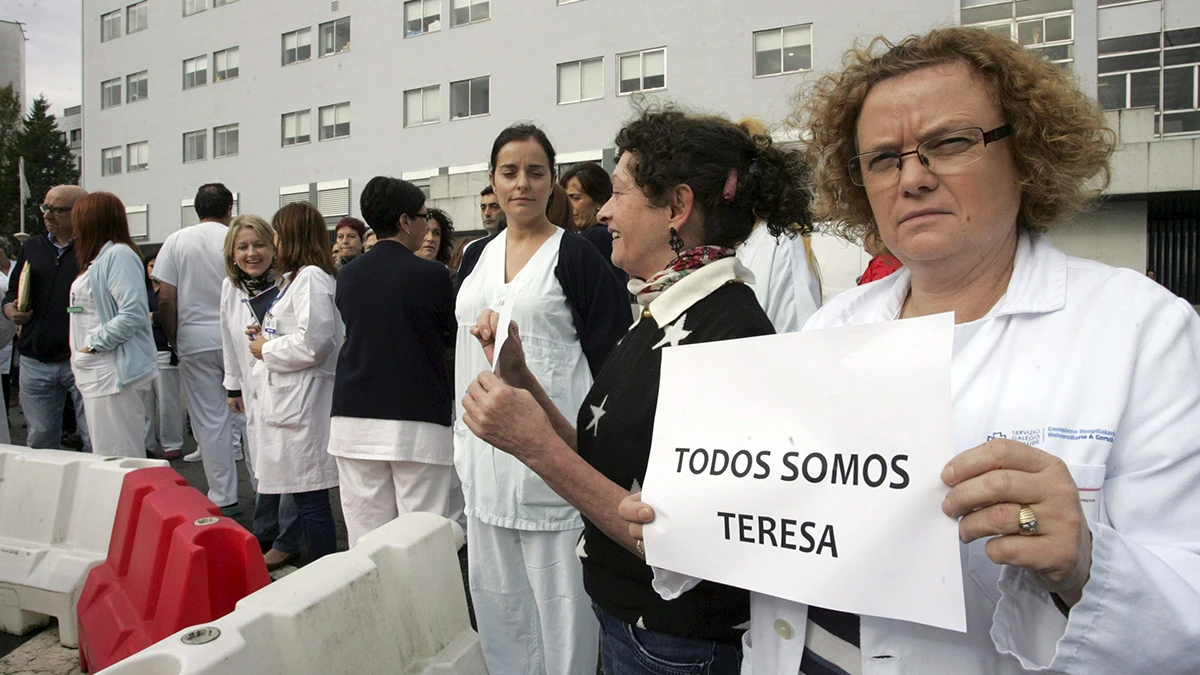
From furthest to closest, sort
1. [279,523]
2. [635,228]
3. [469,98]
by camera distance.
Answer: [469,98], [279,523], [635,228]

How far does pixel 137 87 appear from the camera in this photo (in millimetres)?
38250

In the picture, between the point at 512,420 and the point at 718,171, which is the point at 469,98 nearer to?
the point at 718,171

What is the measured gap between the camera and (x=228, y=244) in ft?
15.8

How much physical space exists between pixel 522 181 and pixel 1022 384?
2.32m

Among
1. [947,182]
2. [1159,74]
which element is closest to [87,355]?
[947,182]

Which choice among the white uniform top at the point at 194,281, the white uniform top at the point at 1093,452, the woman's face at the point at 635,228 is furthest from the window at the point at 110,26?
the white uniform top at the point at 1093,452

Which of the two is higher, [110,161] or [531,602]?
[110,161]

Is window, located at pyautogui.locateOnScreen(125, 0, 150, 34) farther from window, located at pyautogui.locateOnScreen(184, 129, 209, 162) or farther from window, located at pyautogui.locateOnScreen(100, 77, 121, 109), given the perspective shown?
window, located at pyautogui.locateOnScreen(184, 129, 209, 162)

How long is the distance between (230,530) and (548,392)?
122 centimetres

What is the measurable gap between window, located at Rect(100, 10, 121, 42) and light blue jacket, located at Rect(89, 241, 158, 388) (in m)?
42.4

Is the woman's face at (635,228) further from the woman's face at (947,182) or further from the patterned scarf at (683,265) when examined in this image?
the woman's face at (947,182)

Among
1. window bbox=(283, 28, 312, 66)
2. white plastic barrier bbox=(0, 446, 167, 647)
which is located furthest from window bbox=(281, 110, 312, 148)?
white plastic barrier bbox=(0, 446, 167, 647)

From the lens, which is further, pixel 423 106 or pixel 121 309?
pixel 423 106

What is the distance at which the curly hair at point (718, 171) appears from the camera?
193cm
